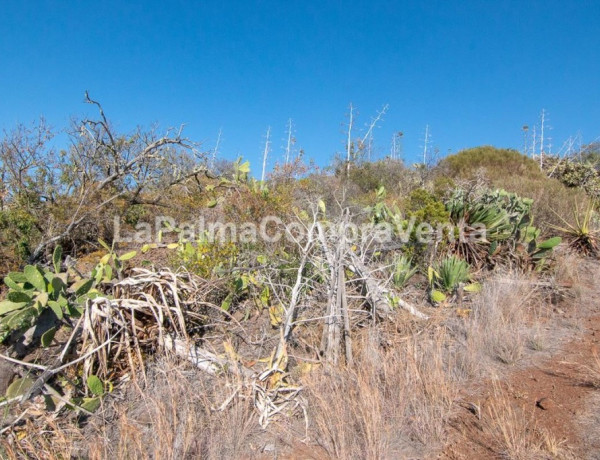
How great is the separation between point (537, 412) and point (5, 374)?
3545 millimetres

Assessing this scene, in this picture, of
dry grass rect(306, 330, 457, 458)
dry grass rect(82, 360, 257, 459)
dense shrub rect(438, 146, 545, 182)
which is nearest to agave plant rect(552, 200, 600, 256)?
dry grass rect(306, 330, 457, 458)

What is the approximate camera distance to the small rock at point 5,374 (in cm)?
259

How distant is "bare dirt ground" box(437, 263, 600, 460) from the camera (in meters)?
2.08

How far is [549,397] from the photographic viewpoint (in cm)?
266

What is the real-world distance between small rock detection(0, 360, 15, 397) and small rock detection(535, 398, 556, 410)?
359 centimetres

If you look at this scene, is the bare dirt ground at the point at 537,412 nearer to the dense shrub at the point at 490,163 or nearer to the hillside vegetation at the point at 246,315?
the hillside vegetation at the point at 246,315

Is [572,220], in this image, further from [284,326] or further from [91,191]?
[91,191]

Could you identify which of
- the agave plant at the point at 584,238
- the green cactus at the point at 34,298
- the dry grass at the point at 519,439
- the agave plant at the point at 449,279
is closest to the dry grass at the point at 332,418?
the dry grass at the point at 519,439

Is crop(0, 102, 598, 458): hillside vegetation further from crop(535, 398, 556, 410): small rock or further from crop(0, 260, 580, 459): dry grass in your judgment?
crop(535, 398, 556, 410): small rock

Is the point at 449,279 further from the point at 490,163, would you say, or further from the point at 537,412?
the point at 490,163

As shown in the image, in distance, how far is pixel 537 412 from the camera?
2482 millimetres

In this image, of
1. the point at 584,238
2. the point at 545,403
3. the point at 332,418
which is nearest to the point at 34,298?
the point at 332,418

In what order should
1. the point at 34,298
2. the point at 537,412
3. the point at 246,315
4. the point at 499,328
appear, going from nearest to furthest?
the point at 537,412 < the point at 34,298 < the point at 499,328 < the point at 246,315

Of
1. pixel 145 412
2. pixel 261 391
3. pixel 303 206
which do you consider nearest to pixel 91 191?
pixel 303 206
